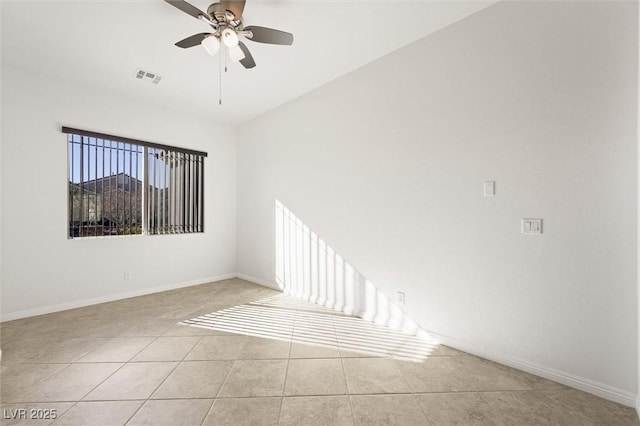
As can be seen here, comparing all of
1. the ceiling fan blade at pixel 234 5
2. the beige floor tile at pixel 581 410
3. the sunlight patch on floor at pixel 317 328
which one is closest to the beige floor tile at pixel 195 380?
the sunlight patch on floor at pixel 317 328

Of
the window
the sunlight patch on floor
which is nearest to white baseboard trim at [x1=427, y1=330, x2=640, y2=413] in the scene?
the sunlight patch on floor

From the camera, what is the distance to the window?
3.79 metres

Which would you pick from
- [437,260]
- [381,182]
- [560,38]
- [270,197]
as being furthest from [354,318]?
[560,38]

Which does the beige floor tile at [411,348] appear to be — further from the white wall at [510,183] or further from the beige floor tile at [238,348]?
the beige floor tile at [238,348]

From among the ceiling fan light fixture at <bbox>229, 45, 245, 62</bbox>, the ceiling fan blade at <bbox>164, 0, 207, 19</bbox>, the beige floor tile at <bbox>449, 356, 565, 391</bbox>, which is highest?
the ceiling fan blade at <bbox>164, 0, 207, 19</bbox>

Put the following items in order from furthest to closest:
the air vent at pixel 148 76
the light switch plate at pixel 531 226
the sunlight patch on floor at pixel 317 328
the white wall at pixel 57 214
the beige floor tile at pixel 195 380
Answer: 1. the air vent at pixel 148 76
2. the white wall at pixel 57 214
3. the sunlight patch on floor at pixel 317 328
4. the light switch plate at pixel 531 226
5. the beige floor tile at pixel 195 380

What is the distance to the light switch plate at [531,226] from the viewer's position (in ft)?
7.00

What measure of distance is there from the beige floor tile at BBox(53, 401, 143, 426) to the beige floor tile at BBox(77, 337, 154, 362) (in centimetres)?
59

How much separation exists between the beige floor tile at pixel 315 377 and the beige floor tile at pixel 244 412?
0.57 ft

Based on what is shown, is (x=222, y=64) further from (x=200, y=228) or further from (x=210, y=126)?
(x=200, y=228)

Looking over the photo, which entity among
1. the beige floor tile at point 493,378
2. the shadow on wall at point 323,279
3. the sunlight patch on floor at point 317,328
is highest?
the shadow on wall at point 323,279

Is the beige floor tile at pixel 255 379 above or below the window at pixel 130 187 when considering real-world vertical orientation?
below

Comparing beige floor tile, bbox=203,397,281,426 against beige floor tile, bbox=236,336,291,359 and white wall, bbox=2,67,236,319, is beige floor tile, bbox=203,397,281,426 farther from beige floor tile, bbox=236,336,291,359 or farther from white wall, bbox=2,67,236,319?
white wall, bbox=2,67,236,319

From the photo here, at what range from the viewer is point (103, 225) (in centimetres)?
400
